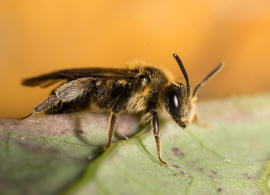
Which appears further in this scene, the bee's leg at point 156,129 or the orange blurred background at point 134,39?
the orange blurred background at point 134,39

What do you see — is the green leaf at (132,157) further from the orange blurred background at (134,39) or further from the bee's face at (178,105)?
the orange blurred background at (134,39)

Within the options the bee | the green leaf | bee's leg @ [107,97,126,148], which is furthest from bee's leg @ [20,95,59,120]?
bee's leg @ [107,97,126,148]

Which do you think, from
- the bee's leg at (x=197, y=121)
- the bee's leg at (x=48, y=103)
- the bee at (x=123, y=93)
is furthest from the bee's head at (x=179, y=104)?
the bee's leg at (x=48, y=103)

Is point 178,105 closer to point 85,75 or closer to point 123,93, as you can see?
point 123,93

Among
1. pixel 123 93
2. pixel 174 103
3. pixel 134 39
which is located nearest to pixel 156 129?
pixel 174 103

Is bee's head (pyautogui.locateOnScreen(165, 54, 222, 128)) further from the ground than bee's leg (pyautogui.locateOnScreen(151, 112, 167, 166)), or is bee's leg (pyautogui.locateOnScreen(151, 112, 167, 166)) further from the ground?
bee's head (pyautogui.locateOnScreen(165, 54, 222, 128))

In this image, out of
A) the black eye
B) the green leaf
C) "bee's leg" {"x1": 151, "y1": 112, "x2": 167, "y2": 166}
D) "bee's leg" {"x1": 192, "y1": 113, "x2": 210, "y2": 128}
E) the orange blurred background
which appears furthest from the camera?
the orange blurred background

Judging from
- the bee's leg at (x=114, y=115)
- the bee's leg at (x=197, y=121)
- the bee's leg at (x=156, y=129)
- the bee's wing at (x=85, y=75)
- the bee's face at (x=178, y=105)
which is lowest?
the bee's leg at (x=197, y=121)

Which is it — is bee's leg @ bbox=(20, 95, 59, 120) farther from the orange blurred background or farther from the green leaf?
the orange blurred background

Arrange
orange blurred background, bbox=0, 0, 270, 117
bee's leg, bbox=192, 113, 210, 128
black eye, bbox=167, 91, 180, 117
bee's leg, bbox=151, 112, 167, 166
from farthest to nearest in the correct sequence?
orange blurred background, bbox=0, 0, 270, 117 < bee's leg, bbox=192, 113, 210, 128 < black eye, bbox=167, 91, 180, 117 < bee's leg, bbox=151, 112, 167, 166
